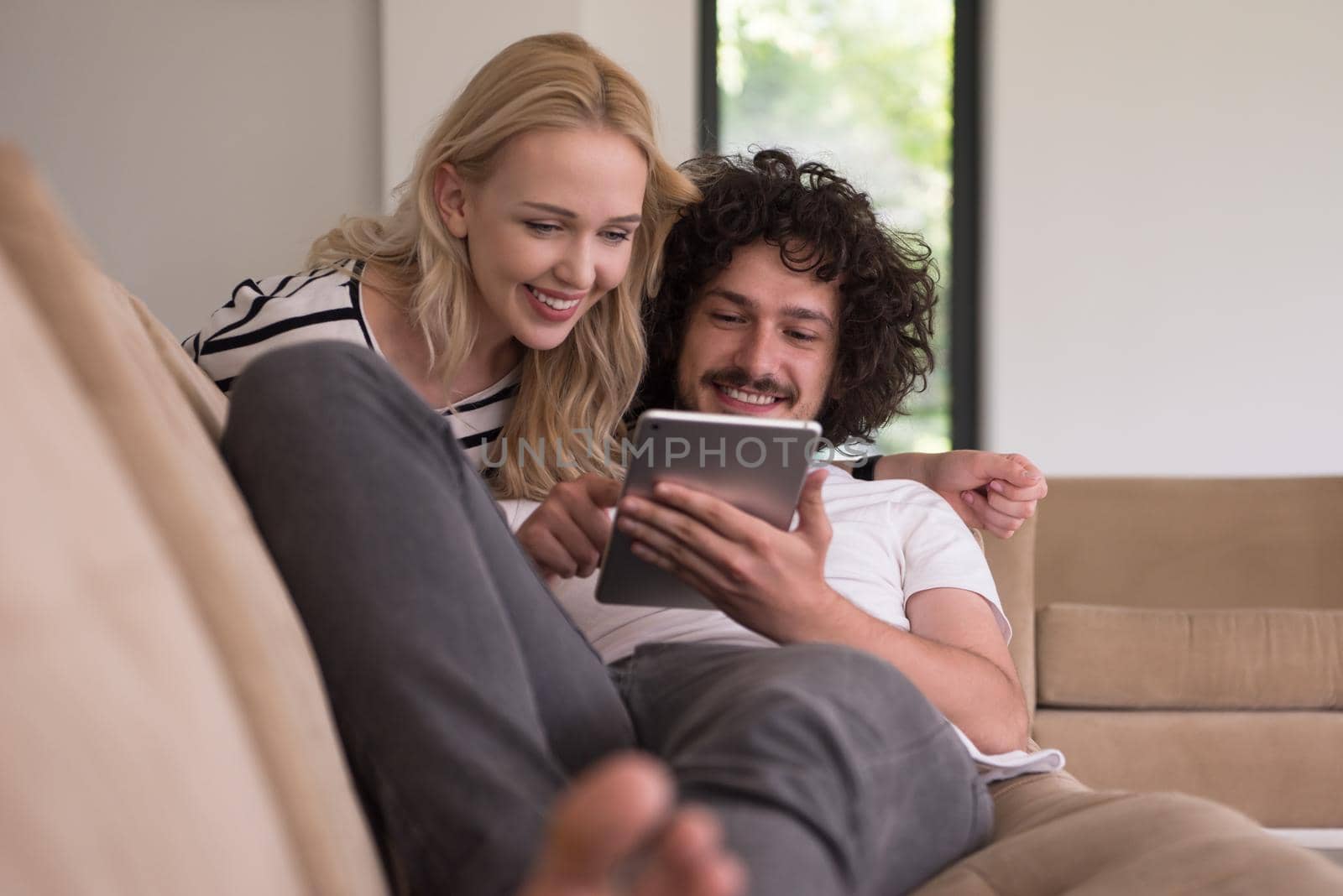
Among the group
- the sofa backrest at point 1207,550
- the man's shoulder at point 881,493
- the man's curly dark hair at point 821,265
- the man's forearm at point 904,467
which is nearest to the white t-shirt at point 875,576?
the man's shoulder at point 881,493

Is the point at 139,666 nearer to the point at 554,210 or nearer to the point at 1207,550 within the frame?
the point at 554,210

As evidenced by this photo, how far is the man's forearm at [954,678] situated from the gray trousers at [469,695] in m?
0.26

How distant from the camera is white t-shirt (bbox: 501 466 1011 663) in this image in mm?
1533

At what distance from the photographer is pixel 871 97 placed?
480 centimetres

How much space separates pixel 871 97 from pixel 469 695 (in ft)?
14.1

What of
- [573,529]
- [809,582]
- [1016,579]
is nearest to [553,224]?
[573,529]

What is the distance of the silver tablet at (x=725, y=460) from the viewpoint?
122 centimetres

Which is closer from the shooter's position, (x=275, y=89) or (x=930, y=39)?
(x=275, y=89)

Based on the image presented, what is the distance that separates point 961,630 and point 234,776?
1.03 m

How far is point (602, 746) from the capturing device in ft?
3.59

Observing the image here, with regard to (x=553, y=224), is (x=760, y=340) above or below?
below

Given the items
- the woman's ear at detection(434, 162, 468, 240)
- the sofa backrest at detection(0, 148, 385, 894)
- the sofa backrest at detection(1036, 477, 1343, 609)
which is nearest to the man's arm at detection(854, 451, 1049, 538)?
the woman's ear at detection(434, 162, 468, 240)

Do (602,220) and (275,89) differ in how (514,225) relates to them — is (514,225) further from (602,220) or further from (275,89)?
(275,89)

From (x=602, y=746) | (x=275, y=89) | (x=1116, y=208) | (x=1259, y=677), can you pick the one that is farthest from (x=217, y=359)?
(x=1116, y=208)
